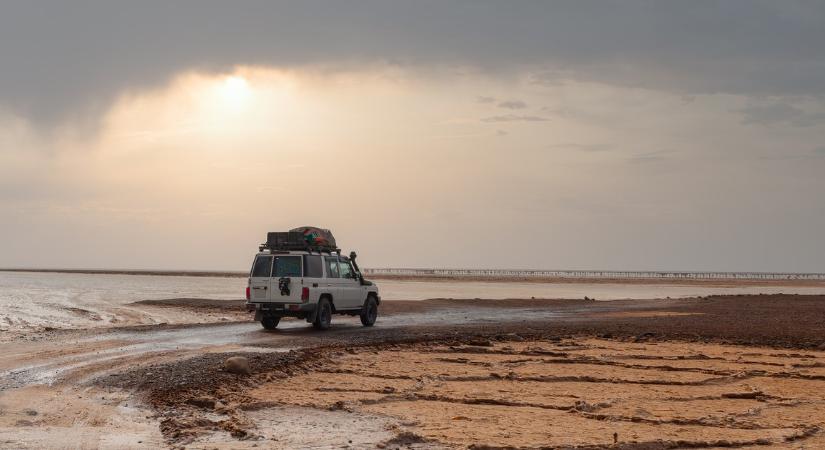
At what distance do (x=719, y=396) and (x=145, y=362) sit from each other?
10051 mm

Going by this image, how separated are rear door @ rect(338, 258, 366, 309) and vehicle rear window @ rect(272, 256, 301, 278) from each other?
213 cm

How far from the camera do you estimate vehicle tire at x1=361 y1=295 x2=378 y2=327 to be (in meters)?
26.3

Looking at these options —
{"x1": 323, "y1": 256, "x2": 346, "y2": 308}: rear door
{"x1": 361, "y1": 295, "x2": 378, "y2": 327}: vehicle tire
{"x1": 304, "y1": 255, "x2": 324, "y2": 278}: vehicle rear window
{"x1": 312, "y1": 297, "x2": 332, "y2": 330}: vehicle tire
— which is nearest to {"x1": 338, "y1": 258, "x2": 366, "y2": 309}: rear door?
{"x1": 323, "y1": 256, "x2": 346, "y2": 308}: rear door

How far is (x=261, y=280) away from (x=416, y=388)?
11724 mm

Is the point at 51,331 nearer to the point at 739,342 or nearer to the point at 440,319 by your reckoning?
the point at 440,319

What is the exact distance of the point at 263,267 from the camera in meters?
23.8

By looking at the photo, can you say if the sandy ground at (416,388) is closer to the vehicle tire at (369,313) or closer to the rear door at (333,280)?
the rear door at (333,280)

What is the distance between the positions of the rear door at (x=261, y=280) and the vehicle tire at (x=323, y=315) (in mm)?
1568

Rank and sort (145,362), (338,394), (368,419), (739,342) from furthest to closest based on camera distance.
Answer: (739,342)
(145,362)
(338,394)
(368,419)

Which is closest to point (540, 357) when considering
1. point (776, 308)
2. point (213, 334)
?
point (213, 334)

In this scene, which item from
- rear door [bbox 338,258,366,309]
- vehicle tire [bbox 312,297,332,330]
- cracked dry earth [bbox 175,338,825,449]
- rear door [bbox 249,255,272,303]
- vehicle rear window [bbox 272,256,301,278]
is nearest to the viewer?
cracked dry earth [bbox 175,338,825,449]

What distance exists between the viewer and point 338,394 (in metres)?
12.4

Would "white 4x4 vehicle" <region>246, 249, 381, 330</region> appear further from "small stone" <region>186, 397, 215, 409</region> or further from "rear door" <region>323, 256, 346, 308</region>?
"small stone" <region>186, 397, 215, 409</region>

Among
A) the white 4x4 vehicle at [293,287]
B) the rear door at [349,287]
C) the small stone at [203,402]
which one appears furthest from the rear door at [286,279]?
the small stone at [203,402]
